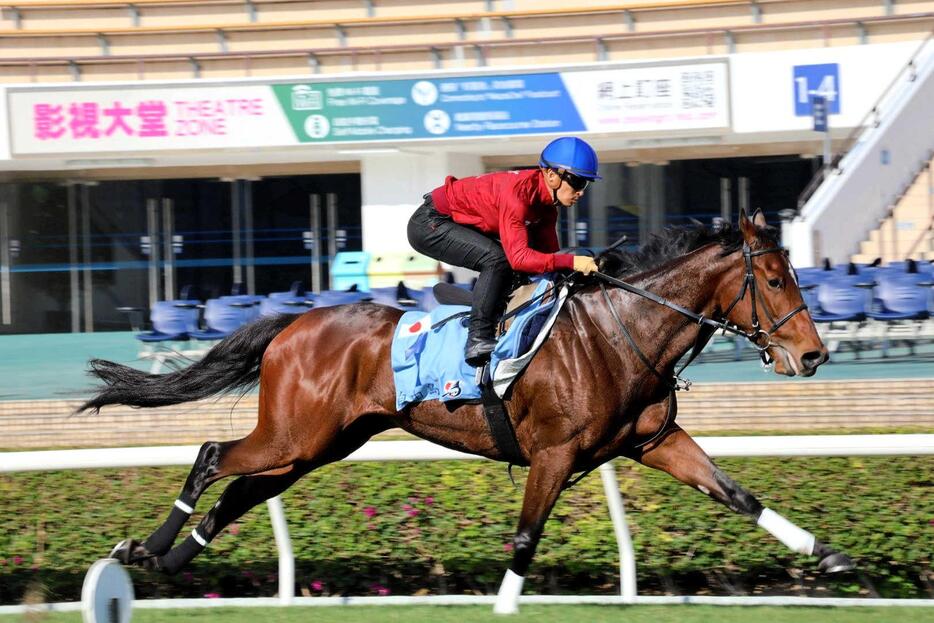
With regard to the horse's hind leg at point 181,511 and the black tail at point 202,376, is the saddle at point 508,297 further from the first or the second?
the horse's hind leg at point 181,511

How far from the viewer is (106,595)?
3914mm

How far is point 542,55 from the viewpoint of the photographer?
661 inches

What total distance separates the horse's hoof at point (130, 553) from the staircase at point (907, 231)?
11.7 metres

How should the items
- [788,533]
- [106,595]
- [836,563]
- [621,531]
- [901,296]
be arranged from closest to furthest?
[106,595], [836,563], [788,533], [621,531], [901,296]

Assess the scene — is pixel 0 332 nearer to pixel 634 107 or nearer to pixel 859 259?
pixel 634 107

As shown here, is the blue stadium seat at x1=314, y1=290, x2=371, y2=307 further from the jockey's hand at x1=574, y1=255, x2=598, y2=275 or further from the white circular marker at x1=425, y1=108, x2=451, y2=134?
the jockey's hand at x1=574, y1=255, x2=598, y2=275

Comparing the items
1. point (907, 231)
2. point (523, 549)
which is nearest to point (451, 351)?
point (523, 549)

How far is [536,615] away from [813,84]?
11658 mm

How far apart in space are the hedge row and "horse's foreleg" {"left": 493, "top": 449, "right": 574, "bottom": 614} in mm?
924

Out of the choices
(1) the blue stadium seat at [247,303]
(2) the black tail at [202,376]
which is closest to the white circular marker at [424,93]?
(1) the blue stadium seat at [247,303]

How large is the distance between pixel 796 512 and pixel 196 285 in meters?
13.9

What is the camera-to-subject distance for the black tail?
5.17 meters

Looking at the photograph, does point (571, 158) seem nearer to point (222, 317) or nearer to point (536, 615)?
point (536, 615)

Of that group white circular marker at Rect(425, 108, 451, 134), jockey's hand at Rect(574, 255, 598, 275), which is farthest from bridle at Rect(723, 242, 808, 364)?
white circular marker at Rect(425, 108, 451, 134)
